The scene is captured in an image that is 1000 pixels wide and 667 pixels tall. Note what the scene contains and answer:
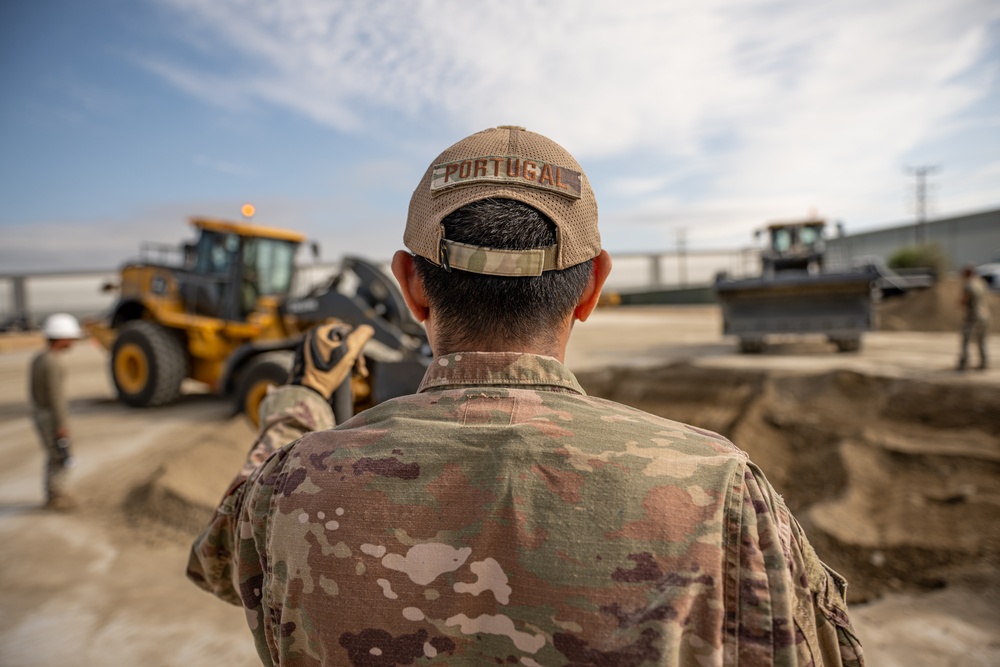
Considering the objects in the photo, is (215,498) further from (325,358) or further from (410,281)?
(410,281)

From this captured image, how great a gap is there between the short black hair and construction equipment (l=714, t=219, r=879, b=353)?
34.2 feet

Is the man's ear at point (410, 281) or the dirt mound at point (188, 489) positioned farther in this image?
the dirt mound at point (188, 489)

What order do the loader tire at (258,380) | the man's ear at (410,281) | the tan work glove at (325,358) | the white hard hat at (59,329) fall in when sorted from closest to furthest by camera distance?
the man's ear at (410,281), the tan work glove at (325,358), the white hard hat at (59,329), the loader tire at (258,380)

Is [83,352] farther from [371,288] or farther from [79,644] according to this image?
[79,644]

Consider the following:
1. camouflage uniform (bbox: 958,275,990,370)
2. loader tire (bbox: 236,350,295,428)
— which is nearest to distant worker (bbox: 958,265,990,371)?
camouflage uniform (bbox: 958,275,990,370)

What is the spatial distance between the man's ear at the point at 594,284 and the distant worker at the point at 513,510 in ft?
0.04

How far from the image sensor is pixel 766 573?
0.79m

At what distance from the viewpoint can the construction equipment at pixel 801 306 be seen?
10.1 meters

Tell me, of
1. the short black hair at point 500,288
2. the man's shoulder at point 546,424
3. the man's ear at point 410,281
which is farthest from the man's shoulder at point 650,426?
the man's ear at point 410,281

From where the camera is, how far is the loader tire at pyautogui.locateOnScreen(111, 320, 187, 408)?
8.07m

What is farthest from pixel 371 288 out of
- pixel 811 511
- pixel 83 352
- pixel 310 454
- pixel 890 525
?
pixel 83 352

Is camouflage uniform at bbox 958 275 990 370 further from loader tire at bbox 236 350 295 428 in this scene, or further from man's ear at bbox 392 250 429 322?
man's ear at bbox 392 250 429 322

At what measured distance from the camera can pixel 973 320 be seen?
825 cm

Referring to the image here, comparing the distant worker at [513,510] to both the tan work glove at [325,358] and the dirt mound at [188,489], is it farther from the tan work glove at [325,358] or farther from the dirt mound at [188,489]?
the dirt mound at [188,489]
